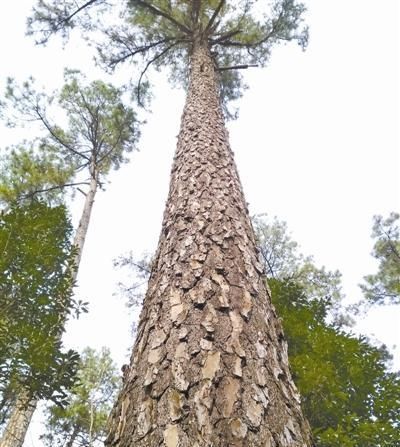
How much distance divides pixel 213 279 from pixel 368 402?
274cm

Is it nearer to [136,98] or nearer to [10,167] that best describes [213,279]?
[10,167]

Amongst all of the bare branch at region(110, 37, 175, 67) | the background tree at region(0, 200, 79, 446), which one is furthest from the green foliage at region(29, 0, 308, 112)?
the background tree at region(0, 200, 79, 446)

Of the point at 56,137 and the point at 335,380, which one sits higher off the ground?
the point at 56,137

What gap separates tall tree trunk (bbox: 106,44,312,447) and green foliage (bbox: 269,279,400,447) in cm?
170

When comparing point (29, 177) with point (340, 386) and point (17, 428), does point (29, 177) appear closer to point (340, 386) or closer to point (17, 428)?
point (17, 428)

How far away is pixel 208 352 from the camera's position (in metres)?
1.35

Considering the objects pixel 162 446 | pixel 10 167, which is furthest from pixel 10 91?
pixel 162 446

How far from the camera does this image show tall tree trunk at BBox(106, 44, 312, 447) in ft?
3.64

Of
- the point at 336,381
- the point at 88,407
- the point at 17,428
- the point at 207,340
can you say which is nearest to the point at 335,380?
the point at 336,381

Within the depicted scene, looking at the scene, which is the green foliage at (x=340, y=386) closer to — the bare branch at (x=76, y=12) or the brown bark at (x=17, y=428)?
the brown bark at (x=17, y=428)

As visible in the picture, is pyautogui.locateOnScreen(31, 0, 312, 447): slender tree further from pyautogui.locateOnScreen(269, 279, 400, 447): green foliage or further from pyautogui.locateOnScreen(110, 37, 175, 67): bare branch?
pyautogui.locateOnScreen(110, 37, 175, 67): bare branch

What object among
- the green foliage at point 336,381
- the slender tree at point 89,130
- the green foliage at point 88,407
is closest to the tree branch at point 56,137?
the slender tree at point 89,130

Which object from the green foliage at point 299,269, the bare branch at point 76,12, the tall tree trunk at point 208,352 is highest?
the bare branch at point 76,12

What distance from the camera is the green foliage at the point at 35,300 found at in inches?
134
